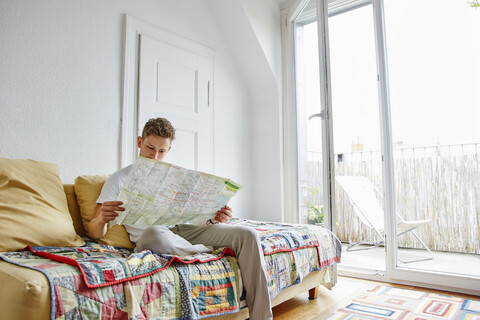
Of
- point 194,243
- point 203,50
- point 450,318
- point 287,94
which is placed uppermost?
point 203,50

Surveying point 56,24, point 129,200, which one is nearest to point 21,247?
point 129,200

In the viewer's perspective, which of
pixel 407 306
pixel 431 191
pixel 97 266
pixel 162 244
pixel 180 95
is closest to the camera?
pixel 97 266

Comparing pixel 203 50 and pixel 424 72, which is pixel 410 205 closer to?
pixel 424 72

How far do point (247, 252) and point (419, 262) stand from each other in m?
2.25

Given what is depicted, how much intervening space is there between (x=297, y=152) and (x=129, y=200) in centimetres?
220

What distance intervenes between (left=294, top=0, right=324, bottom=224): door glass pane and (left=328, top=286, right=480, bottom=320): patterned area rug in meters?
0.76

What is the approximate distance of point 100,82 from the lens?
233cm

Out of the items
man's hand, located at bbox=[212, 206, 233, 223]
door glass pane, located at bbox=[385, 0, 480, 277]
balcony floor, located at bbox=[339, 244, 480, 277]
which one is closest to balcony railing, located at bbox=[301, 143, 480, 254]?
door glass pane, located at bbox=[385, 0, 480, 277]

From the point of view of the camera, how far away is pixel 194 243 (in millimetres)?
1740

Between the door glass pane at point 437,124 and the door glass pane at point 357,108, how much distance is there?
20 cm

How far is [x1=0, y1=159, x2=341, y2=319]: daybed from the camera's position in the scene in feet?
3.30

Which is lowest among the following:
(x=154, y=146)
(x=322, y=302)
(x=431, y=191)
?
(x=322, y=302)

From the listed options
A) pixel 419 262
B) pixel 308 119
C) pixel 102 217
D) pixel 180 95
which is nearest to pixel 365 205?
pixel 419 262

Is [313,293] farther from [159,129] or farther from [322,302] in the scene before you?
[159,129]
